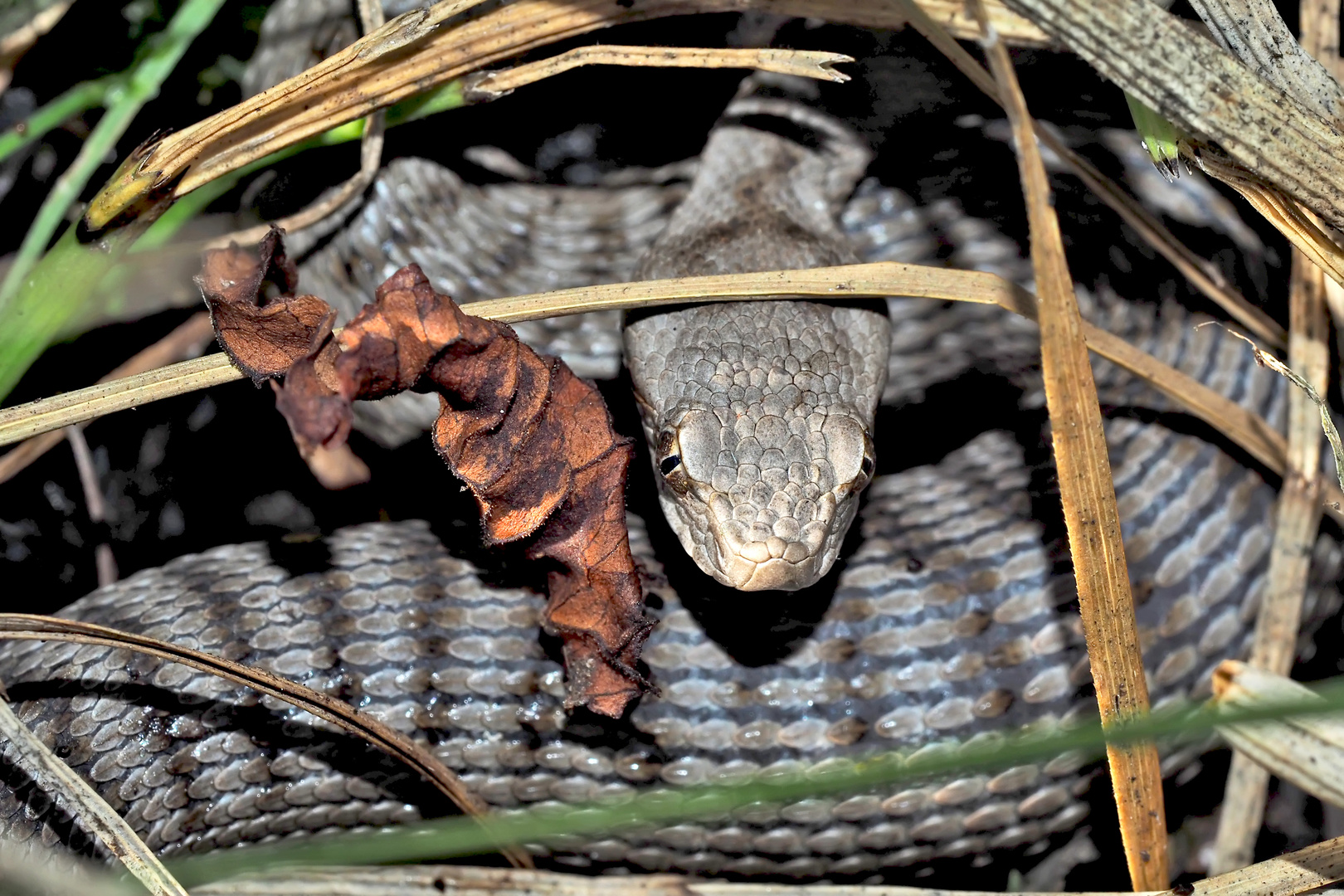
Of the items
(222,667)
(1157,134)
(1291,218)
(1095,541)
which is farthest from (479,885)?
(1291,218)

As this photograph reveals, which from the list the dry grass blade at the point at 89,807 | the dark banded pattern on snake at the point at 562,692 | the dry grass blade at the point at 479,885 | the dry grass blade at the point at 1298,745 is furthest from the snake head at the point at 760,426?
the dry grass blade at the point at 89,807

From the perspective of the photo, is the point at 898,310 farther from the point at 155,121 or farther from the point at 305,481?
the point at 155,121

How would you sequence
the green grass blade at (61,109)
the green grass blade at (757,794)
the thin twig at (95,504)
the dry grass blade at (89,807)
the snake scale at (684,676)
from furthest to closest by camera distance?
the thin twig at (95,504)
the green grass blade at (61,109)
the snake scale at (684,676)
the dry grass blade at (89,807)
the green grass blade at (757,794)

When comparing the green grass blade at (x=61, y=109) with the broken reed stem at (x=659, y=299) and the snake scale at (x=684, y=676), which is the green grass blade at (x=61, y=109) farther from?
the snake scale at (x=684, y=676)

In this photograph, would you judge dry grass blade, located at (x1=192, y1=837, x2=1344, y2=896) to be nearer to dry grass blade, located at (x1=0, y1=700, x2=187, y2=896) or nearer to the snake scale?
the snake scale

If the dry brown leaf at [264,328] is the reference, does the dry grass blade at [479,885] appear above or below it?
below

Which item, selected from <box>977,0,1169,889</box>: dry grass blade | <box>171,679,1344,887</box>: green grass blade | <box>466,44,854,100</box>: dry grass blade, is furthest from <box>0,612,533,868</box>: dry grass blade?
<box>466,44,854,100</box>: dry grass blade
